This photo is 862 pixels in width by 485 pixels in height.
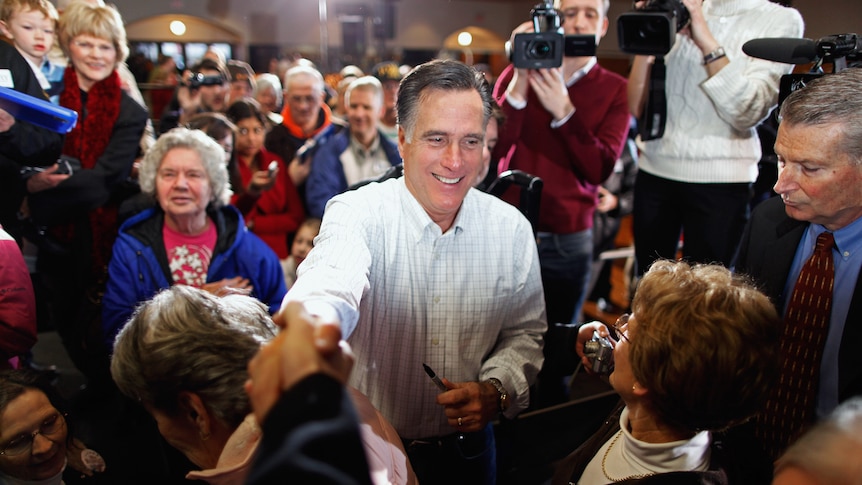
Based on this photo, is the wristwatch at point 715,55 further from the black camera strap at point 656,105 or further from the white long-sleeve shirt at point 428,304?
the white long-sleeve shirt at point 428,304

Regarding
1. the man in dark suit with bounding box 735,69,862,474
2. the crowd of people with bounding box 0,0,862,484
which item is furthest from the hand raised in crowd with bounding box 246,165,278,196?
the man in dark suit with bounding box 735,69,862,474

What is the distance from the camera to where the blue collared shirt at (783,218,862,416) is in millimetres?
1332

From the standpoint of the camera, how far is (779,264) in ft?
4.87

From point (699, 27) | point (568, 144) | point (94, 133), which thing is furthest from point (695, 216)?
point (94, 133)

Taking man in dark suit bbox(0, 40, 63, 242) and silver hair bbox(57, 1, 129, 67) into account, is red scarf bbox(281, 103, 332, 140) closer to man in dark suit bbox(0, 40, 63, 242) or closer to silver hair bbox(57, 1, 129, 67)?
silver hair bbox(57, 1, 129, 67)

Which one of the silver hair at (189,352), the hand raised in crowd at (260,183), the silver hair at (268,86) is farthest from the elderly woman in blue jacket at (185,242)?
the silver hair at (268,86)

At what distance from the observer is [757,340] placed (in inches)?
39.3

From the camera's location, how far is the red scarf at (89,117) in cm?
243

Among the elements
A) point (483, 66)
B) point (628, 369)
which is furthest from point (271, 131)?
point (628, 369)

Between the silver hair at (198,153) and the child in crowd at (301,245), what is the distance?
63 centimetres

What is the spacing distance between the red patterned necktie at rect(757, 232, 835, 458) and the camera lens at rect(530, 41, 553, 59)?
109 cm

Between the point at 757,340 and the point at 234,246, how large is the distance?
173 cm

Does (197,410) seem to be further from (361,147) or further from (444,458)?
(361,147)

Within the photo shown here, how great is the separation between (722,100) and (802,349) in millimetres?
897
